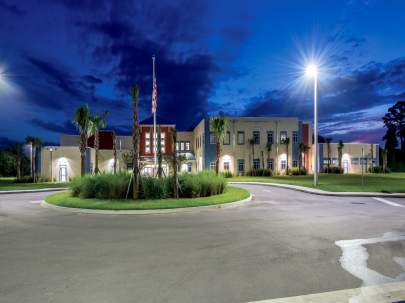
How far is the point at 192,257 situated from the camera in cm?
604

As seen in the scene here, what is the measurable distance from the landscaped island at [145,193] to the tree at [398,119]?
79.0 m

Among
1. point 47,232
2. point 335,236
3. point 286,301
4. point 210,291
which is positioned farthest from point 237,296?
point 47,232

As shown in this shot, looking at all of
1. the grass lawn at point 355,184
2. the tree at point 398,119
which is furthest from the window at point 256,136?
the tree at point 398,119

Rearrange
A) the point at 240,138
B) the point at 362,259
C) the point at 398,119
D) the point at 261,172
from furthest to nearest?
the point at 398,119 < the point at 240,138 < the point at 261,172 < the point at 362,259

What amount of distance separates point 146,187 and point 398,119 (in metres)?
87.5

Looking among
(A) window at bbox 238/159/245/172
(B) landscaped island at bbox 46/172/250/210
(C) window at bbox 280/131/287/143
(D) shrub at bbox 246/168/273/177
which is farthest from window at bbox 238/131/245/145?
(B) landscaped island at bbox 46/172/250/210

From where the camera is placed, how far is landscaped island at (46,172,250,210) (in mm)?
13297

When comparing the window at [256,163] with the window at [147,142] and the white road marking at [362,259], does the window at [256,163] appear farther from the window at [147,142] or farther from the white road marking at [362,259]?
the white road marking at [362,259]

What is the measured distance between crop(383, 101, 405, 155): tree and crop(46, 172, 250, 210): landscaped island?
79016 millimetres

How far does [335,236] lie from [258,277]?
3952 mm

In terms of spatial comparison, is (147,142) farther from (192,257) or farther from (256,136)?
(192,257)

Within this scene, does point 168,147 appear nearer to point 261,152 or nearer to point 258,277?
point 261,152

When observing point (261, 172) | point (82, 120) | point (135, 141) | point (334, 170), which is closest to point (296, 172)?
point (261, 172)

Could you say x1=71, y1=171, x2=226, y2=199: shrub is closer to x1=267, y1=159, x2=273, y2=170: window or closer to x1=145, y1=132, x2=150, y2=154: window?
x1=267, y1=159, x2=273, y2=170: window
